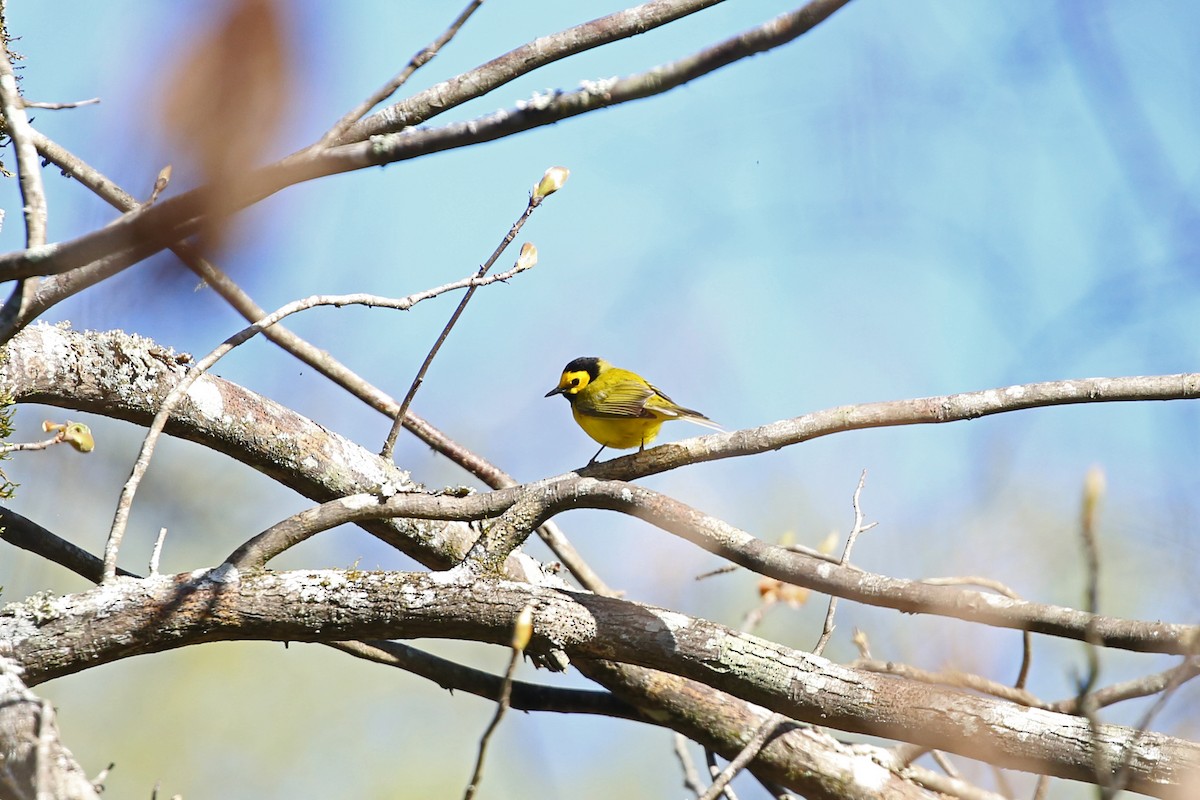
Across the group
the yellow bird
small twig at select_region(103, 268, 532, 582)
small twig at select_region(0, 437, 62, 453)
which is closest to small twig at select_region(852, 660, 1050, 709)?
the yellow bird

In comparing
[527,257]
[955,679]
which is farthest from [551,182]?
[955,679]

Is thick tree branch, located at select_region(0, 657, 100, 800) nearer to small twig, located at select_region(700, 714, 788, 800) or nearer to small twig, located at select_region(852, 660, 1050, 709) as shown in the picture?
small twig, located at select_region(700, 714, 788, 800)

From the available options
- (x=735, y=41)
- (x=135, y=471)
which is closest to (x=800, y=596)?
(x=135, y=471)

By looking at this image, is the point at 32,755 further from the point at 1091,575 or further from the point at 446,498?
the point at 1091,575

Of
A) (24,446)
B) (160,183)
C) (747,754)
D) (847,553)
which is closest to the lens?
(160,183)

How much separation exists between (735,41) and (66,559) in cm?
259

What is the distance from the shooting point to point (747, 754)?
2.91 metres

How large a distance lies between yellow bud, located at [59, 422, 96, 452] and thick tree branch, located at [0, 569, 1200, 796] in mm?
709

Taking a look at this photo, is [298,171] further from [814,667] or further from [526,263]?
[814,667]

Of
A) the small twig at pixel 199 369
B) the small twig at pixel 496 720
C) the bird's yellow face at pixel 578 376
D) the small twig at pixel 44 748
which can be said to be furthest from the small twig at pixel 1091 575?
the bird's yellow face at pixel 578 376

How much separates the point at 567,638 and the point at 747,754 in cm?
76

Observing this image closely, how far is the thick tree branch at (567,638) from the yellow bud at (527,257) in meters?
0.97

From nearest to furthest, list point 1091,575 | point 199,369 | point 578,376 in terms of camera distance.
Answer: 1. point 1091,575
2. point 199,369
3. point 578,376

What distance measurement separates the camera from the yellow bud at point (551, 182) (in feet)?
9.80
